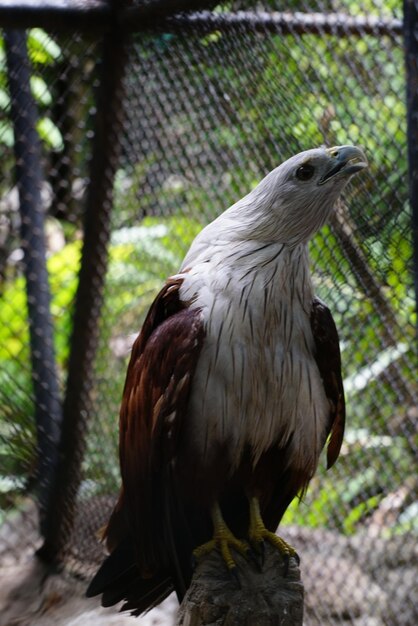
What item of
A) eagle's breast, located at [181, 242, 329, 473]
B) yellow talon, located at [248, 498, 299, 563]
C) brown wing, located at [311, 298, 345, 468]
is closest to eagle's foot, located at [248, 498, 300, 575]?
yellow talon, located at [248, 498, 299, 563]

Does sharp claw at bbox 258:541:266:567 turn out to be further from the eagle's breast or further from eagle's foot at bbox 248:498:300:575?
the eagle's breast

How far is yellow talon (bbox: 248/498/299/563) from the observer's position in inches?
82.0

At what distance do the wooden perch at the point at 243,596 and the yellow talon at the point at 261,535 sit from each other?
28mm

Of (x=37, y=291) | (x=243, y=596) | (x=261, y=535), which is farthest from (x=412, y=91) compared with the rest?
(x=37, y=291)

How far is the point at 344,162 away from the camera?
199cm

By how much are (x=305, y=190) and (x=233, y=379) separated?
50cm

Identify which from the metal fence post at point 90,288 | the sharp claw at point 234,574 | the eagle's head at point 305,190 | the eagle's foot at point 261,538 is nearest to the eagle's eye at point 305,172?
the eagle's head at point 305,190

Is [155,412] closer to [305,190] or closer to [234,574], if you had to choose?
[234,574]

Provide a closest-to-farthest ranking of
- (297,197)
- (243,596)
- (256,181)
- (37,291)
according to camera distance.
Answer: (243,596) → (297,197) → (256,181) → (37,291)

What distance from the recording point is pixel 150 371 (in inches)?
80.8

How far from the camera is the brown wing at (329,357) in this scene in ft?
6.84

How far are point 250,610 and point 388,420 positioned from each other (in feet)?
5.05

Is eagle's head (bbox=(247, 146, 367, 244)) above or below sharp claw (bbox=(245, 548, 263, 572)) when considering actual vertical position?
above

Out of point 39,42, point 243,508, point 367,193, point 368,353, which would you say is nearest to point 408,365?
point 368,353
